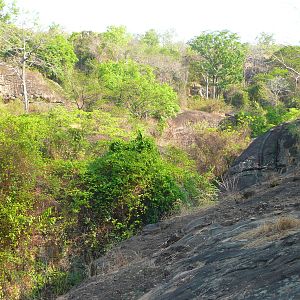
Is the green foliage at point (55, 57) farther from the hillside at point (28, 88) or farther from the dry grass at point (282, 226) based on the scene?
the dry grass at point (282, 226)

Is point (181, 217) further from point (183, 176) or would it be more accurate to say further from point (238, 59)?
point (238, 59)

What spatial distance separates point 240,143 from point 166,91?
7.21 m

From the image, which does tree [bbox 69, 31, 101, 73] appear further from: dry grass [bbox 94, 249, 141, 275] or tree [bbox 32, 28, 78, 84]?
dry grass [bbox 94, 249, 141, 275]

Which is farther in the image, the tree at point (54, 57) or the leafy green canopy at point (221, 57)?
the leafy green canopy at point (221, 57)

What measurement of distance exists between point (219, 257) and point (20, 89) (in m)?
25.6

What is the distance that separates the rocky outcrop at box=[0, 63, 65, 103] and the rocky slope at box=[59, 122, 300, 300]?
790 inches

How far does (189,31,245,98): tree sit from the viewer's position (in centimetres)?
4178

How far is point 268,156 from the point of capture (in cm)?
1708

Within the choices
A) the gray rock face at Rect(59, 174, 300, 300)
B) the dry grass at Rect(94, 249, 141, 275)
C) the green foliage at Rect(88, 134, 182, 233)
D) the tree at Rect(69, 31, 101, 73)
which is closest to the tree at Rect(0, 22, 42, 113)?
the tree at Rect(69, 31, 101, 73)

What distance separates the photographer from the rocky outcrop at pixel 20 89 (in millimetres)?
28203

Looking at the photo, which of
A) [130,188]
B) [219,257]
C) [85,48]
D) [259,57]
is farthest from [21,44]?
[259,57]

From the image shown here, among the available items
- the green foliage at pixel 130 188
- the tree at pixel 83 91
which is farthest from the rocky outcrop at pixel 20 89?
the green foliage at pixel 130 188

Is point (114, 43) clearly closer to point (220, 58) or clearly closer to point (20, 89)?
point (220, 58)

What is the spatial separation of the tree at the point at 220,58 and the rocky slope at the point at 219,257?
33.2 m
